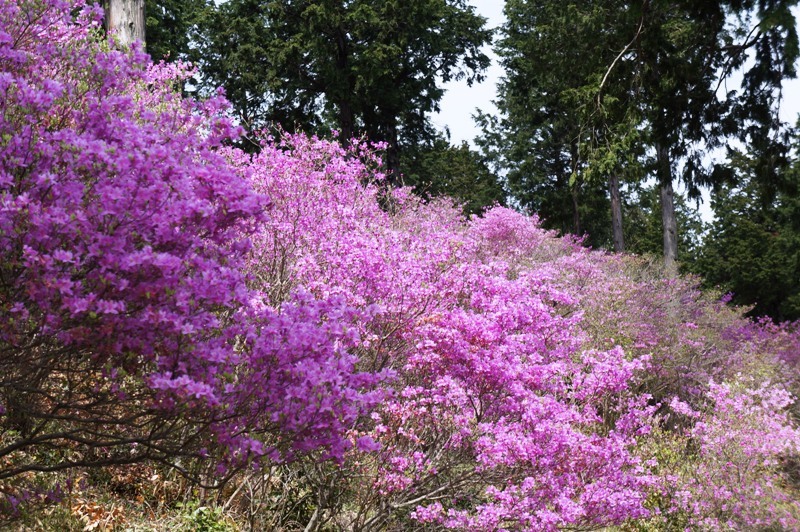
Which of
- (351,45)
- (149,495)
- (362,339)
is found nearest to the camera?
(362,339)

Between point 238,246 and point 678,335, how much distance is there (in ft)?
32.3

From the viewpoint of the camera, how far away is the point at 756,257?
33.6m

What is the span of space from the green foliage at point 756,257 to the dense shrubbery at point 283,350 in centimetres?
2472

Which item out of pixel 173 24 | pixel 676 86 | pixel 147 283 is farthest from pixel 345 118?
pixel 147 283

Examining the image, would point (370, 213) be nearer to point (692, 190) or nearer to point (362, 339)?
point (362, 339)

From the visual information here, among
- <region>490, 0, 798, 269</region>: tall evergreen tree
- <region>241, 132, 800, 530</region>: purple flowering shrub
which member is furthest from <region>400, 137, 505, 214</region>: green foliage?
<region>241, 132, 800, 530</region>: purple flowering shrub

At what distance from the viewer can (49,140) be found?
2.92 meters

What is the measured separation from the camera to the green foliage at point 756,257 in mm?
32562

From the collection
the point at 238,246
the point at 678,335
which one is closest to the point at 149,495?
the point at 238,246

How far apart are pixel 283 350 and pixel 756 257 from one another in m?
34.8

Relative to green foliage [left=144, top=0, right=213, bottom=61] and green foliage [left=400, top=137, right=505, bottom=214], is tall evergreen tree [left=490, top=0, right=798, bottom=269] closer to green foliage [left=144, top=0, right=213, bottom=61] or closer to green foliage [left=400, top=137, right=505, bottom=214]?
green foliage [left=400, top=137, right=505, bottom=214]

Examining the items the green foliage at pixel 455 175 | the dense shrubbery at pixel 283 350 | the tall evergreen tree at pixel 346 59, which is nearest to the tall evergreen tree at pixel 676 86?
the dense shrubbery at pixel 283 350

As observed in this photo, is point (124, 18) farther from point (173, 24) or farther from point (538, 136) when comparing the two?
point (538, 136)

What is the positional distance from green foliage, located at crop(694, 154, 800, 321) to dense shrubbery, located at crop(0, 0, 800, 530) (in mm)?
24723
